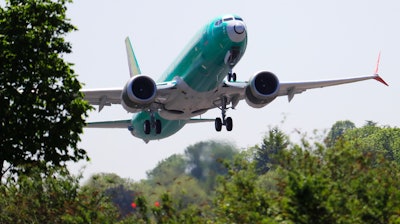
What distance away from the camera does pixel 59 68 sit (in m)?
38.8

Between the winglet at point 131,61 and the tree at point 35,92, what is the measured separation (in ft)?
97.3

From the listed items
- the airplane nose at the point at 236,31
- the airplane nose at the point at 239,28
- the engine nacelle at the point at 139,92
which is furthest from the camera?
the engine nacelle at the point at 139,92

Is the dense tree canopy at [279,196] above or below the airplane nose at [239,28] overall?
below

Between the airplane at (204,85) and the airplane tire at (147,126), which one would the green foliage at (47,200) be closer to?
the airplane at (204,85)

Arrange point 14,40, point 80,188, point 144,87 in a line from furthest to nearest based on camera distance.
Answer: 1. point 144,87
2. point 14,40
3. point 80,188

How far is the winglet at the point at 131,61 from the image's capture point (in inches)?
2729

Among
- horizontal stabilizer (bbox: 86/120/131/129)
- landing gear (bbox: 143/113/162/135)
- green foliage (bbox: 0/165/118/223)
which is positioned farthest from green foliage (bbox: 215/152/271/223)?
horizontal stabilizer (bbox: 86/120/131/129)

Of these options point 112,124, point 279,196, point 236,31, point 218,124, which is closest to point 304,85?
point 218,124

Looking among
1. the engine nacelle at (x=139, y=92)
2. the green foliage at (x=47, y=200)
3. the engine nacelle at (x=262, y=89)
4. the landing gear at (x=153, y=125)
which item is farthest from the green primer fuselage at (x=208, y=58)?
the green foliage at (x=47, y=200)

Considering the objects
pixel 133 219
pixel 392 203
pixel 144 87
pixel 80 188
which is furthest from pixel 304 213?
pixel 144 87

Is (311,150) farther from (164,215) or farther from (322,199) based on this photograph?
(164,215)

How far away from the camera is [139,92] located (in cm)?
4888

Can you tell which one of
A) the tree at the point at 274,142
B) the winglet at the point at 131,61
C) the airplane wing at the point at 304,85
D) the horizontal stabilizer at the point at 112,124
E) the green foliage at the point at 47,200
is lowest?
the green foliage at the point at 47,200

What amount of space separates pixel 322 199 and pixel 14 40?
18586 millimetres
